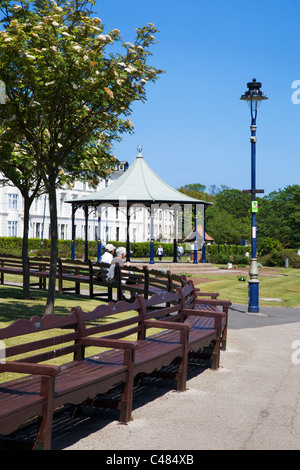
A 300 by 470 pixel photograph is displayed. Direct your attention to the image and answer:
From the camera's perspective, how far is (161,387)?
7254 millimetres

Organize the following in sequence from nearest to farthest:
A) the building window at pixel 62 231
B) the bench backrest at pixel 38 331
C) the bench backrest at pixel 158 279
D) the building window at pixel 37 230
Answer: the bench backrest at pixel 38 331
the bench backrest at pixel 158 279
the building window at pixel 37 230
the building window at pixel 62 231

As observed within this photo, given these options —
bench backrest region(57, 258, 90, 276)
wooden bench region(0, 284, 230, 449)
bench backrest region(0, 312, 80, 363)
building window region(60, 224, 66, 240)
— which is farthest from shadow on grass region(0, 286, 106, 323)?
building window region(60, 224, 66, 240)

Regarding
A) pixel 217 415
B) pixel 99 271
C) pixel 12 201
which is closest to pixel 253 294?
pixel 99 271

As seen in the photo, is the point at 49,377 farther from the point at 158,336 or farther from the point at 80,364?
the point at 158,336

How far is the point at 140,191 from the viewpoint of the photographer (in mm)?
35094

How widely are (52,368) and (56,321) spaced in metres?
1.04

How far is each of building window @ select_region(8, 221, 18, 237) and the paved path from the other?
53.8m

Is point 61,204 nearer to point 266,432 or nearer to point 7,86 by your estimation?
point 7,86

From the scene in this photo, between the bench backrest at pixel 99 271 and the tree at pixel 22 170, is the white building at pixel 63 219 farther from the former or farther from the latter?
the tree at pixel 22 170

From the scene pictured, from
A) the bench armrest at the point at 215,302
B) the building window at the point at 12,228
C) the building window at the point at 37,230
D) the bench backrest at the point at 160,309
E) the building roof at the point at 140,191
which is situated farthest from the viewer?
the building window at the point at 37,230

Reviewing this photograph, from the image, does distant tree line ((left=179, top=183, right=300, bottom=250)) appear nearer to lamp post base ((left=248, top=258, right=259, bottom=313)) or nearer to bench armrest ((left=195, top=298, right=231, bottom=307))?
lamp post base ((left=248, top=258, right=259, bottom=313))

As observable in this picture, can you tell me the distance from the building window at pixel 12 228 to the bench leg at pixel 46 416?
58.3 m

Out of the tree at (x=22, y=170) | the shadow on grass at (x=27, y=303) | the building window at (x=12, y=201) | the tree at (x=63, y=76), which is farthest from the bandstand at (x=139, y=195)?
the building window at (x=12, y=201)

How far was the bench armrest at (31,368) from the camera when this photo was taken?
4.23 metres
